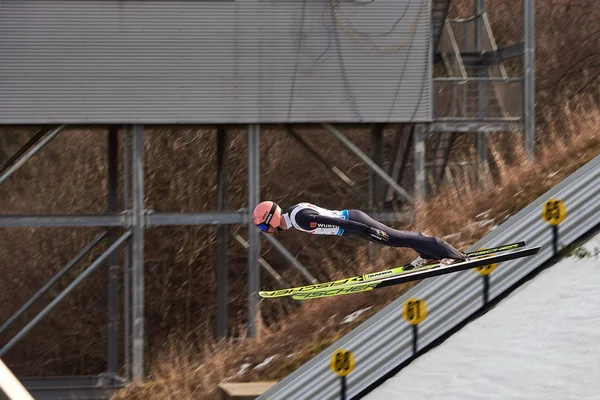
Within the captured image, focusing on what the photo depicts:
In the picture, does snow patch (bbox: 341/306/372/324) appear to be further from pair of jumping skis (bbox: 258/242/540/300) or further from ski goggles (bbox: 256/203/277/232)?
ski goggles (bbox: 256/203/277/232)

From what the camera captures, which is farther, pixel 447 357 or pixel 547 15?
pixel 547 15

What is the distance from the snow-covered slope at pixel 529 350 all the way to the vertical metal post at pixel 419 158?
5966mm

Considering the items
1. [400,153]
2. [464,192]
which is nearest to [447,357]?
[464,192]

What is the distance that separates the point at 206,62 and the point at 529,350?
860 centimetres

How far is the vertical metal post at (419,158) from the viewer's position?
19.1 metres

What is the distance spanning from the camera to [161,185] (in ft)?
102

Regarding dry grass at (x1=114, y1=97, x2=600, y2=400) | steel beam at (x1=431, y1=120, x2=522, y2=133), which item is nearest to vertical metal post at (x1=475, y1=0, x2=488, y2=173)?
steel beam at (x1=431, y1=120, x2=522, y2=133)

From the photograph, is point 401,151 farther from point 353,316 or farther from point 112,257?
point 353,316

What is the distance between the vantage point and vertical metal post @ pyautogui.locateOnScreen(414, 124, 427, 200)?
62.6ft

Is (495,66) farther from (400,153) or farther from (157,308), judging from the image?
(157,308)

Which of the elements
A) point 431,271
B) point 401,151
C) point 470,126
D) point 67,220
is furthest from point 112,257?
point 431,271

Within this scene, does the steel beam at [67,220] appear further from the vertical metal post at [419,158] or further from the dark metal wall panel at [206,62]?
the vertical metal post at [419,158]

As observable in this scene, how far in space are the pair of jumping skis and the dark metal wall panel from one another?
20.2ft

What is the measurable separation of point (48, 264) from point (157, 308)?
3597mm
